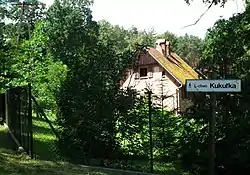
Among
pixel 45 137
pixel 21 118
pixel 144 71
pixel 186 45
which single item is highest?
pixel 186 45

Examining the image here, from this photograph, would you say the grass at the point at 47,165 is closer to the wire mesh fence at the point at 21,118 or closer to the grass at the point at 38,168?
the grass at the point at 38,168

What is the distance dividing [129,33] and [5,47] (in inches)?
4161

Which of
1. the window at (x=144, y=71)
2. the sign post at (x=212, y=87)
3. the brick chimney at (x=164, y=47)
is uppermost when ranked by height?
the brick chimney at (x=164, y=47)

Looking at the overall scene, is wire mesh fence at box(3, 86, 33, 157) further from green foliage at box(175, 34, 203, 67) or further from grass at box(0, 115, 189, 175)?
green foliage at box(175, 34, 203, 67)

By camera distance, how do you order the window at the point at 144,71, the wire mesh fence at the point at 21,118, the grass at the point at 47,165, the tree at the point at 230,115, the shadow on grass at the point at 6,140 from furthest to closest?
the window at the point at 144,71
the shadow on grass at the point at 6,140
the wire mesh fence at the point at 21,118
the tree at the point at 230,115
the grass at the point at 47,165

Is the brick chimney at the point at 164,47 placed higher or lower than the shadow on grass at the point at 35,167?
higher

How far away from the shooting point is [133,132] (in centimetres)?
953

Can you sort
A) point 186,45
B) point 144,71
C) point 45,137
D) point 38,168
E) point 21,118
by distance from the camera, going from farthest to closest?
1. point 186,45
2. point 144,71
3. point 45,137
4. point 21,118
5. point 38,168

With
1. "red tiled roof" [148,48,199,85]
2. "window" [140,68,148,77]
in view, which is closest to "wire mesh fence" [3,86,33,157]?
"red tiled roof" [148,48,199,85]

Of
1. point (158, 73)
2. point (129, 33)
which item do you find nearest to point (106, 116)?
point (158, 73)

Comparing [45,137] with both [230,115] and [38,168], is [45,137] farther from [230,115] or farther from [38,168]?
[230,115]

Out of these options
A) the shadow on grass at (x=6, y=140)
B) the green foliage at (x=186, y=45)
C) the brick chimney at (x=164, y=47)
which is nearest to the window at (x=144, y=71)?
the brick chimney at (x=164, y=47)

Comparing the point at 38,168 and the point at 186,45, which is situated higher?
the point at 186,45

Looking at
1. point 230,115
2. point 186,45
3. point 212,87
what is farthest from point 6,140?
point 186,45
